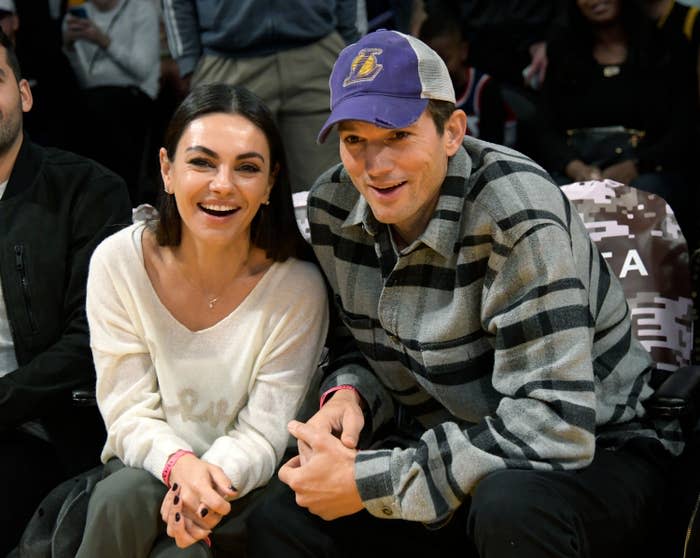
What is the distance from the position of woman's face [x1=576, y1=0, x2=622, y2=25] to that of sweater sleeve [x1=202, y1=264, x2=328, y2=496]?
2.30m

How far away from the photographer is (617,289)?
257cm

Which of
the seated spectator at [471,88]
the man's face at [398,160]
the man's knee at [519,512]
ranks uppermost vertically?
the man's face at [398,160]

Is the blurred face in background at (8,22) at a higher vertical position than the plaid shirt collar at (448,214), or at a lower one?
lower

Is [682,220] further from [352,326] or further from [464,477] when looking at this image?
[464,477]

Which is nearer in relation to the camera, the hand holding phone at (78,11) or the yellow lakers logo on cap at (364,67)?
the yellow lakers logo on cap at (364,67)

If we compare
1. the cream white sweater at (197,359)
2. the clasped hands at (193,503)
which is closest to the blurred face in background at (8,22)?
the cream white sweater at (197,359)

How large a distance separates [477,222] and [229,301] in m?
0.70

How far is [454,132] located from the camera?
242 cm

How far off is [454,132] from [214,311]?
748 millimetres

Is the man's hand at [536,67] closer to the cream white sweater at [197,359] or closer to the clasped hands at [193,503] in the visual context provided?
the cream white sweater at [197,359]

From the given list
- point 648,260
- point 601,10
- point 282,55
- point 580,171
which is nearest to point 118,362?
point 648,260

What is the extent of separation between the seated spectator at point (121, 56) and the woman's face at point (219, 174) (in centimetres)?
234

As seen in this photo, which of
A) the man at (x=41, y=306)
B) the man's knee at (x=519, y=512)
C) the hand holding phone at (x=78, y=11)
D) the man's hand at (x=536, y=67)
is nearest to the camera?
the man's knee at (x=519, y=512)

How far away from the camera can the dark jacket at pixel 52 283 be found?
9.58ft
